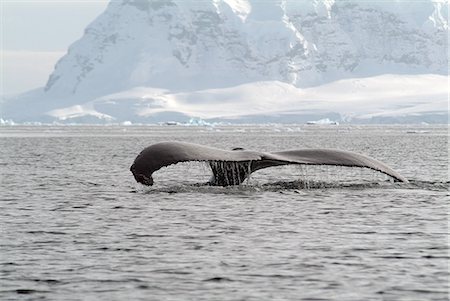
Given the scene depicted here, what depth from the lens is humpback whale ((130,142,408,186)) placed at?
18.5 meters

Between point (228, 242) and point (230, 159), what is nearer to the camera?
point (228, 242)

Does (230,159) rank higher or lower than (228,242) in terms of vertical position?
higher

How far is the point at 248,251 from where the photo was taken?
13062 mm

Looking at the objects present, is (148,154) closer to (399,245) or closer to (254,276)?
(399,245)

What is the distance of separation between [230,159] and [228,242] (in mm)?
5123

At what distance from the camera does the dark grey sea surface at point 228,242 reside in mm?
10688

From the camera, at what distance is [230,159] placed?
1891 cm

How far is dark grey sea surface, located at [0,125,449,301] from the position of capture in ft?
35.1

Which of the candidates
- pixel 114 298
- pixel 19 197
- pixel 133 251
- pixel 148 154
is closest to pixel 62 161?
pixel 19 197

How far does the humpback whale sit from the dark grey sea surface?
51cm

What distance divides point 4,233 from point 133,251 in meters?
2.77

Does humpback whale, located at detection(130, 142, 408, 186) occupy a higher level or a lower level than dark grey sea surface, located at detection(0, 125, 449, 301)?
higher

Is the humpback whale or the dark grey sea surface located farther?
the humpback whale

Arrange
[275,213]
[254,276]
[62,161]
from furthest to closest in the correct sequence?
[62,161] < [275,213] < [254,276]
